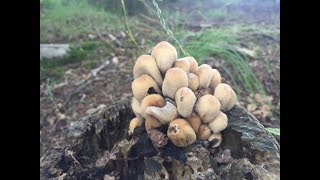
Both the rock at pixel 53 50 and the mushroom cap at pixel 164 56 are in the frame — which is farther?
the rock at pixel 53 50

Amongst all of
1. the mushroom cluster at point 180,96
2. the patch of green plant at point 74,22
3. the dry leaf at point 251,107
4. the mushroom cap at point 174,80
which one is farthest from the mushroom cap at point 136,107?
the dry leaf at point 251,107

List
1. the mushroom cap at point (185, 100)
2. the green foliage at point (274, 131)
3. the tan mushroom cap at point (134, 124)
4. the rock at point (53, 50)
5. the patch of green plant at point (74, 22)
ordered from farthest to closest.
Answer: the rock at point (53, 50) → the patch of green plant at point (74, 22) → the green foliage at point (274, 131) → the tan mushroom cap at point (134, 124) → the mushroom cap at point (185, 100)

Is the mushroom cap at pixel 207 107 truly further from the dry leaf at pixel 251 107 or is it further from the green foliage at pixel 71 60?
the green foliage at pixel 71 60

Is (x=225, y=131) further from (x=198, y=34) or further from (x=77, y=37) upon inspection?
(x=77, y=37)

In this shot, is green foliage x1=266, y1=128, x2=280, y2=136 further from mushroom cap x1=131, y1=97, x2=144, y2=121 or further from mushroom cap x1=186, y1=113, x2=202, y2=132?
mushroom cap x1=131, y1=97, x2=144, y2=121

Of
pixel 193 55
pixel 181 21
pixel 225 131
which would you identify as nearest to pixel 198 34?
pixel 181 21

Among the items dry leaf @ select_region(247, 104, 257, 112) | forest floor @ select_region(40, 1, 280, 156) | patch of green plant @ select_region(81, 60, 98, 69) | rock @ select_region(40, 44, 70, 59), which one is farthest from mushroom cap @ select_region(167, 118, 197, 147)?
rock @ select_region(40, 44, 70, 59)
